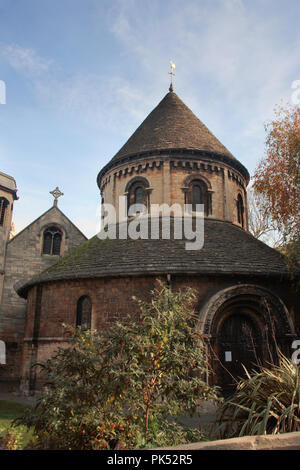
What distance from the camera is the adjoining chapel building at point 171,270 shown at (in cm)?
1377

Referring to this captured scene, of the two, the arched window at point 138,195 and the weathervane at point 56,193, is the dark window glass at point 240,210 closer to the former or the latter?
the arched window at point 138,195

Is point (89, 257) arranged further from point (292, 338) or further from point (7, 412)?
point (292, 338)

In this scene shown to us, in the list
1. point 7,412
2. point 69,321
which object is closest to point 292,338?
point 69,321

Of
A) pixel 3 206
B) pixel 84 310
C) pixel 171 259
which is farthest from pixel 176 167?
pixel 3 206

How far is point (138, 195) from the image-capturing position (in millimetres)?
19766

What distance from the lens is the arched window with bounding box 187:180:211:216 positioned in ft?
62.7

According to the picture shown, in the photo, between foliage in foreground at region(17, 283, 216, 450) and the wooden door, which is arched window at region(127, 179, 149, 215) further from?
foliage in foreground at region(17, 283, 216, 450)

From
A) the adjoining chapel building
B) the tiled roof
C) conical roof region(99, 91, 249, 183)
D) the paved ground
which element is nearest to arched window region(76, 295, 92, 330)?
the adjoining chapel building

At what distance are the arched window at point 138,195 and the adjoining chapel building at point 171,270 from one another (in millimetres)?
56

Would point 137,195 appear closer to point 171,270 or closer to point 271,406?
point 171,270

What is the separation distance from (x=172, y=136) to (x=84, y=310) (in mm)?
10364

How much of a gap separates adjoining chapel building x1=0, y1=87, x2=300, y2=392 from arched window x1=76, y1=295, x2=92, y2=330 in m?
0.04

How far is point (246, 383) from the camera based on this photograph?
22.7 ft
